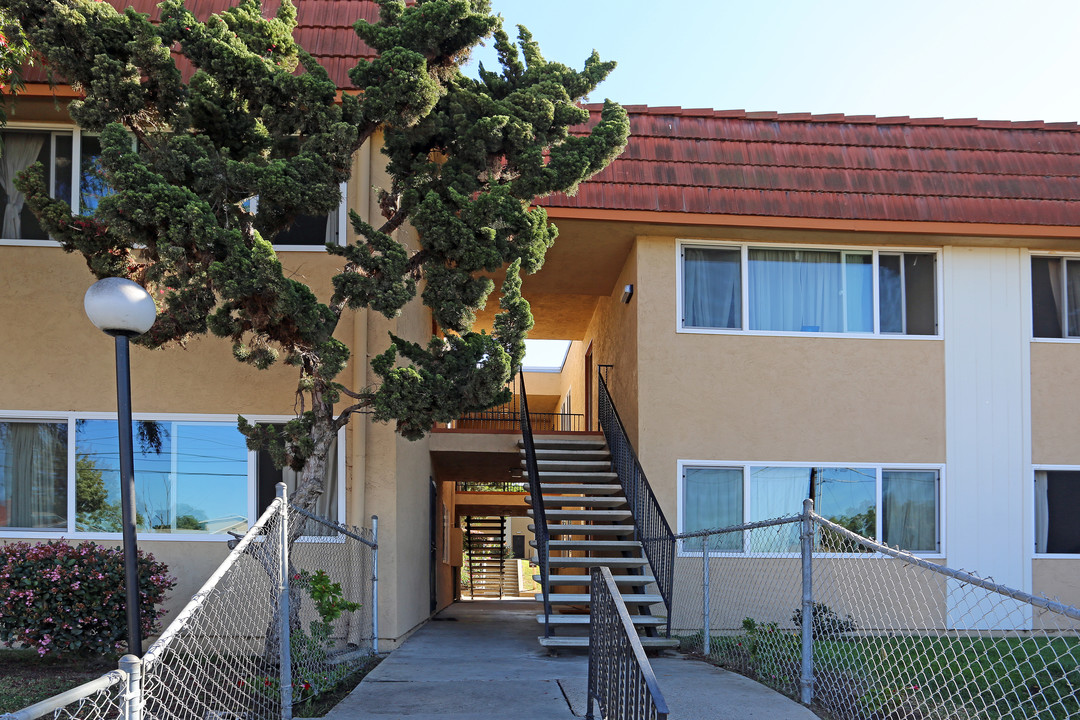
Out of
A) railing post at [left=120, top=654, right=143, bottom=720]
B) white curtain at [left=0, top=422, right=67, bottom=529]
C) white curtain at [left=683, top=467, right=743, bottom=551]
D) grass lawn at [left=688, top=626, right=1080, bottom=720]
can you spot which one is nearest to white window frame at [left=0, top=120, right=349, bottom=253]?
white curtain at [left=0, top=422, right=67, bottom=529]

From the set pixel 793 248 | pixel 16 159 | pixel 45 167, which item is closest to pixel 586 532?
pixel 793 248

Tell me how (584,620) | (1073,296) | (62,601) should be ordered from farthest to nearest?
(1073,296), (584,620), (62,601)

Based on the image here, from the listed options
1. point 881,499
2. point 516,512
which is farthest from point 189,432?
point 516,512

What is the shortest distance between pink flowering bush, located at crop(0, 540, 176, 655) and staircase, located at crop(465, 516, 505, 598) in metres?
20.3

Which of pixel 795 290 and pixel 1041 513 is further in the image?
pixel 795 290

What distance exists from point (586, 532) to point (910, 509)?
12.6ft

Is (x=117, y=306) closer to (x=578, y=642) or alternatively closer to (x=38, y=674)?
(x=38, y=674)

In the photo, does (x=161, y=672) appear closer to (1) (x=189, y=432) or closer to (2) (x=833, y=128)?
(1) (x=189, y=432)

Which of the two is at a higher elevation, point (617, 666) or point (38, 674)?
point (617, 666)

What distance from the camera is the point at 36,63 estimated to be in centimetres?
834

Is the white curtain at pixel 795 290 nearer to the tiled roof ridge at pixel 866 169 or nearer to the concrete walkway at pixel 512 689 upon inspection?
the tiled roof ridge at pixel 866 169

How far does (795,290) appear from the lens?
11.1 m

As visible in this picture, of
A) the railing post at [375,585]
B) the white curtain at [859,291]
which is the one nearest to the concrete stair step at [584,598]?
the railing post at [375,585]

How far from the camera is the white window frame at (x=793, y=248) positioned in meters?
11.0
